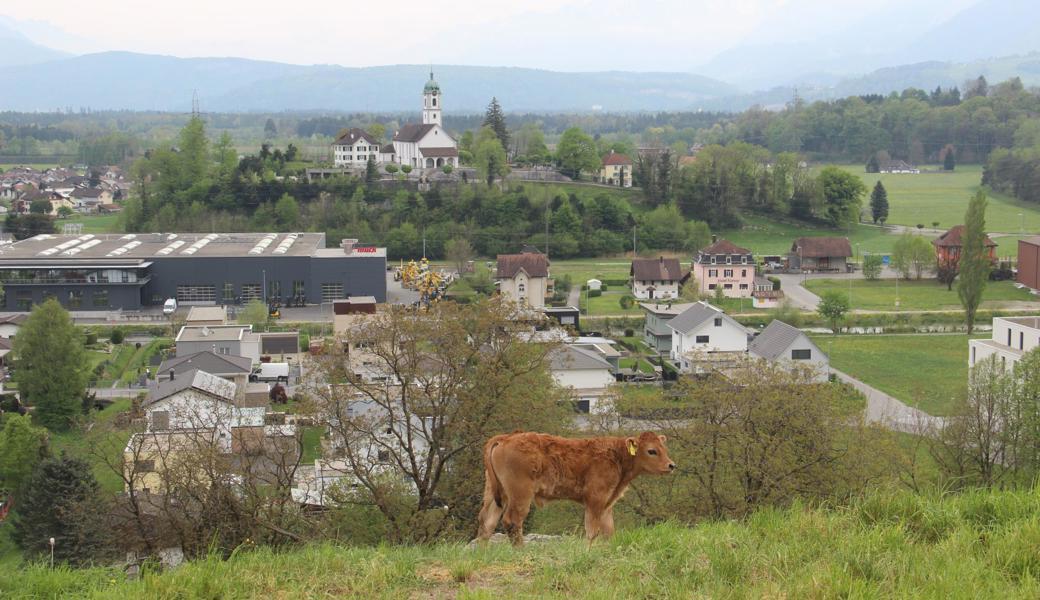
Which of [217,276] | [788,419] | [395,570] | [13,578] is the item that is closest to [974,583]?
[395,570]

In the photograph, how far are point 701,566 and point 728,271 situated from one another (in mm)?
24535

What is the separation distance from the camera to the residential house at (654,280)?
27.4 m

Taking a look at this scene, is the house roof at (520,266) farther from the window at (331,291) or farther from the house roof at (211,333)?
the house roof at (211,333)

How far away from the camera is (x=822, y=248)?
31562 mm

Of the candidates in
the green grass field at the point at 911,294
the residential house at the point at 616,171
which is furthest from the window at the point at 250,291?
the residential house at the point at 616,171

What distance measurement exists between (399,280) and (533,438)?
2521 cm

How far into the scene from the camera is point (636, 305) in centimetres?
2597

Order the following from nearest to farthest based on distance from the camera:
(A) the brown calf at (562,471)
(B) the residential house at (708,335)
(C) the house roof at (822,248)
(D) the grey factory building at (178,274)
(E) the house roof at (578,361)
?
(A) the brown calf at (562,471)
(E) the house roof at (578,361)
(B) the residential house at (708,335)
(D) the grey factory building at (178,274)
(C) the house roof at (822,248)

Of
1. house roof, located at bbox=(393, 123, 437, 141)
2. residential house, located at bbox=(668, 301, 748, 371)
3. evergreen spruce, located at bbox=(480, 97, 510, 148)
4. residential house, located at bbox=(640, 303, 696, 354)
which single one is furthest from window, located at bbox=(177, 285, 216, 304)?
evergreen spruce, located at bbox=(480, 97, 510, 148)

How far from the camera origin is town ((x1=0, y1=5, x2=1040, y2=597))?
586cm

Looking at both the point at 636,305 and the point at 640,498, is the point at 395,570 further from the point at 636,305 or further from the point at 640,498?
the point at 636,305

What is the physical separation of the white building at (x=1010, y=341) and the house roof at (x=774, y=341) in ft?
8.95

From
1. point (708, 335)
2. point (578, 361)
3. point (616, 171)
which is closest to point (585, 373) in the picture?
point (578, 361)

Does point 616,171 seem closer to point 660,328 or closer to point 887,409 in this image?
point 660,328
